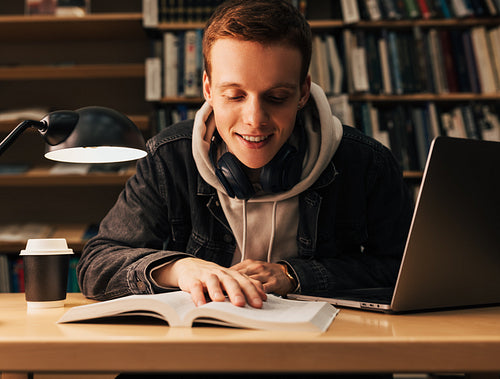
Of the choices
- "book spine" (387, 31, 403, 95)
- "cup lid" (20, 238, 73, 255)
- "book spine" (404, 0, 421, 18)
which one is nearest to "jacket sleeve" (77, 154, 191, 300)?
"cup lid" (20, 238, 73, 255)

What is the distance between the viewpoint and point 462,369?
54 centimetres

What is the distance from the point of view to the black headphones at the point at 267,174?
1125 millimetres

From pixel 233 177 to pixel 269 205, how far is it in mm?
143

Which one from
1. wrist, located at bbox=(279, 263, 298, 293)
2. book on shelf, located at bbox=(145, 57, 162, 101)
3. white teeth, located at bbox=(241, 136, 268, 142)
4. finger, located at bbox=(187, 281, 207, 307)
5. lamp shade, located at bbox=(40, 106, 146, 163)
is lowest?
wrist, located at bbox=(279, 263, 298, 293)

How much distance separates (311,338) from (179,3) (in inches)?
92.2

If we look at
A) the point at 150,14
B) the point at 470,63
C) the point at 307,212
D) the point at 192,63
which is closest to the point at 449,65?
the point at 470,63

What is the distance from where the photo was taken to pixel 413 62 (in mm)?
2568

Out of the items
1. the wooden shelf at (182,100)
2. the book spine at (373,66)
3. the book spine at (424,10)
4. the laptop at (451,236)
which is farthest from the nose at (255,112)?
the book spine at (424,10)

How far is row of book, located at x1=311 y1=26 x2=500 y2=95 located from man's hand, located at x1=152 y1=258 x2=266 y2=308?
1.88 metres

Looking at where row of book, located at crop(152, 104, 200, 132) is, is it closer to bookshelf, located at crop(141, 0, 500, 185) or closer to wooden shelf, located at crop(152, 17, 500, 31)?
bookshelf, located at crop(141, 0, 500, 185)

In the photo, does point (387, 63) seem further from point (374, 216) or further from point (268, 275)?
point (268, 275)

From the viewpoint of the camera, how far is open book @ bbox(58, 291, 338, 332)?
23.7 inches

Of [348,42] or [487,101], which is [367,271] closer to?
[348,42]

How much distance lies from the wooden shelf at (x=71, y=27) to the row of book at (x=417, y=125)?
115 cm
